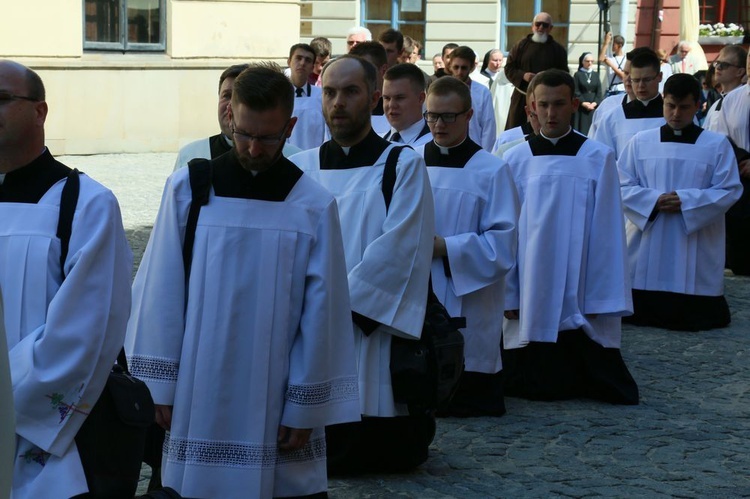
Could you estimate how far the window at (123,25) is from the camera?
2003cm

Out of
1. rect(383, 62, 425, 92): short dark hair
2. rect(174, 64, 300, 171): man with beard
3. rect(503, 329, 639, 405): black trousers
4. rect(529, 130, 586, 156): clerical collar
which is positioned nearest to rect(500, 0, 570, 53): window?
rect(529, 130, 586, 156): clerical collar

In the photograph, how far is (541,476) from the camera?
6312mm

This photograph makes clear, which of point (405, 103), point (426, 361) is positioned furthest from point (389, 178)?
point (405, 103)

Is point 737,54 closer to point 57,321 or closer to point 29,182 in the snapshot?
point 29,182

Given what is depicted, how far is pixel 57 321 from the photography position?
13.3ft

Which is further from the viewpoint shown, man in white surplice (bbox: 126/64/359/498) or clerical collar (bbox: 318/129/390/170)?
clerical collar (bbox: 318/129/390/170)

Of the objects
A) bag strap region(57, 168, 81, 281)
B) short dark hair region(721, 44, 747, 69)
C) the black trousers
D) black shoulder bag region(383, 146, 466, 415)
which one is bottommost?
the black trousers

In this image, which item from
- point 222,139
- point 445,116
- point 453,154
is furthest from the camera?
point 453,154

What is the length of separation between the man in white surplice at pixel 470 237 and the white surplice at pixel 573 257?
23.6 inches

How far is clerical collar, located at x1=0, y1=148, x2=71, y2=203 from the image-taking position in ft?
14.0

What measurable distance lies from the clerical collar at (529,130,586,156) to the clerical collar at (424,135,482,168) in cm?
86

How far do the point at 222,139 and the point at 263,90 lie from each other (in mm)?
2003

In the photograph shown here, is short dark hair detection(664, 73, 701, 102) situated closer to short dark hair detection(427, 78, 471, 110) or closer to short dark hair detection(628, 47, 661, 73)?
short dark hair detection(628, 47, 661, 73)

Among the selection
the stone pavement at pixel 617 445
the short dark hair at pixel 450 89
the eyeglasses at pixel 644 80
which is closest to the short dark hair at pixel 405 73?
the short dark hair at pixel 450 89
